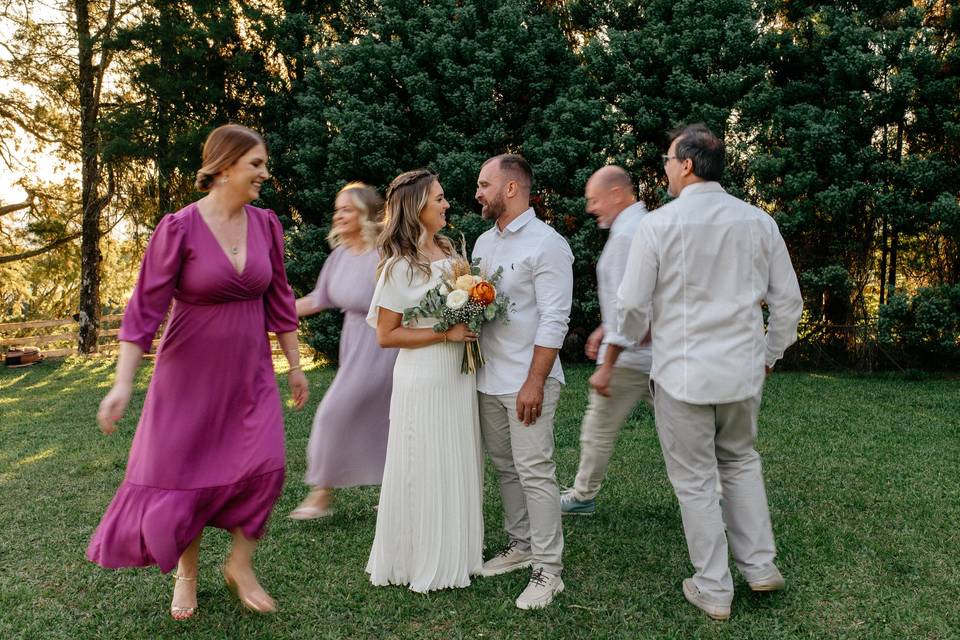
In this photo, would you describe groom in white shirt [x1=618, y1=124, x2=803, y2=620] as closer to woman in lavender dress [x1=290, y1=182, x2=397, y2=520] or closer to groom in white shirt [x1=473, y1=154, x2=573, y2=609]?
groom in white shirt [x1=473, y1=154, x2=573, y2=609]

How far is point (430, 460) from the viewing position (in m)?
3.98

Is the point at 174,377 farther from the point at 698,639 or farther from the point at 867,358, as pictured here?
the point at 867,358

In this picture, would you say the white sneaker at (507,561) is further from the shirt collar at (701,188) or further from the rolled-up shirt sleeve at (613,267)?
the shirt collar at (701,188)

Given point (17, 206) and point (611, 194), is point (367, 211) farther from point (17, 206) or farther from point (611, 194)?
point (17, 206)

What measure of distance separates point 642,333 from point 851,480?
337 centimetres

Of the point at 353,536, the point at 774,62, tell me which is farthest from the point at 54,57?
the point at 353,536

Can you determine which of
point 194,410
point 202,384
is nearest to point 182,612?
point 194,410

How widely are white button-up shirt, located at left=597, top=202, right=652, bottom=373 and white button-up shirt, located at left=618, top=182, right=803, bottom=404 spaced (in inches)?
34.1

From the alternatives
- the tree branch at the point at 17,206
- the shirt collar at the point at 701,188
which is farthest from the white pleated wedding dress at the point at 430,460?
the tree branch at the point at 17,206

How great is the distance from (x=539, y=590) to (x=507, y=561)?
44 cm

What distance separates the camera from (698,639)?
348 cm

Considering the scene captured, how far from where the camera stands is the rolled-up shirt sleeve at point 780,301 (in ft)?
12.2

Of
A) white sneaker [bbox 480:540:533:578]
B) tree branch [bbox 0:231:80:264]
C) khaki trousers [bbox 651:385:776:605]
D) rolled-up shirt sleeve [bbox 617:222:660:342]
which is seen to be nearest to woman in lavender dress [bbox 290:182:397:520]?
white sneaker [bbox 480:540:533:578]

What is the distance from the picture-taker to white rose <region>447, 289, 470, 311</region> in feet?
12.3
